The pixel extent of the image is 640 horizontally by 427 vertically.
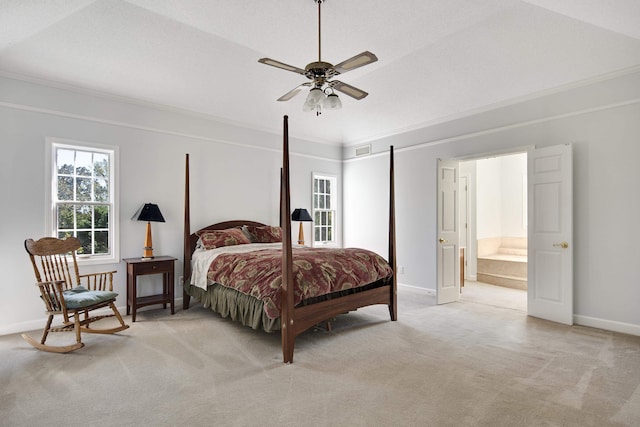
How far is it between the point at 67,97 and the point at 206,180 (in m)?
1.94

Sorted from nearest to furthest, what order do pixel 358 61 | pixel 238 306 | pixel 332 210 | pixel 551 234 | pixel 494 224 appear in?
pixel 358 61
pixel 238 306
pixel 551 234
pixel 332 210
pixel 494 224

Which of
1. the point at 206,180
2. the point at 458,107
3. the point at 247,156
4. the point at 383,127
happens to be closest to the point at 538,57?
the point at 458,107

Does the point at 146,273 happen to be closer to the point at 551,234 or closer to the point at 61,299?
the point at 61,299

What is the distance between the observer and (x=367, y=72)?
448 cm

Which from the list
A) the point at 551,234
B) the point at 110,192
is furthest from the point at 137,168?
the point at 551,234

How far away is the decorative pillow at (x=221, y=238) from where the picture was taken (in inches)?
183

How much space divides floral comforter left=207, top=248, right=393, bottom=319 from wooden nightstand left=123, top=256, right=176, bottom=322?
2.17ft

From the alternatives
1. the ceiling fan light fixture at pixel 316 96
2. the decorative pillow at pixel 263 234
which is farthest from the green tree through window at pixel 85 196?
the ceiling fan light fixture at pixel 316 96

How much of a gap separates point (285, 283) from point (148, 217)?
240 cm

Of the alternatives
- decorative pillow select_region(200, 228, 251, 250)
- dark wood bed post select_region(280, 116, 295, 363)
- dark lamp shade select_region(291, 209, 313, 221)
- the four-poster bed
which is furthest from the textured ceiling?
dark lamp shade select_region(291, 209, 313, 221)

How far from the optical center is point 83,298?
10.6 feet

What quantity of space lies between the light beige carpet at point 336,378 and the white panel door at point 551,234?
380 mm

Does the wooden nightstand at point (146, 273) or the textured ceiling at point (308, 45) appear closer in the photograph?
the textured ceiling at point (308, 45)

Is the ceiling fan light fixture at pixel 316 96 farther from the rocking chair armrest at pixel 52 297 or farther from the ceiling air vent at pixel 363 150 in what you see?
the ceiling air vent at pixel 363 150
